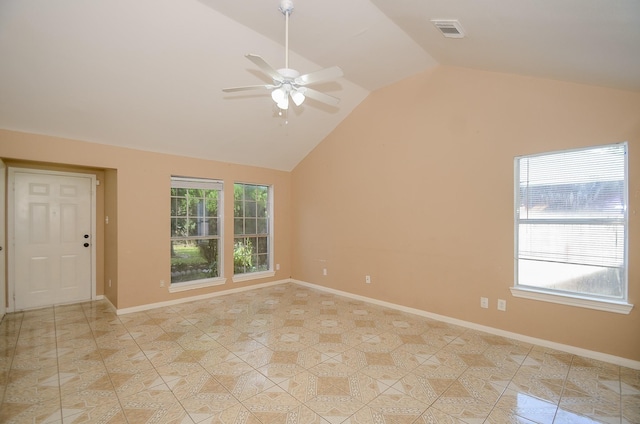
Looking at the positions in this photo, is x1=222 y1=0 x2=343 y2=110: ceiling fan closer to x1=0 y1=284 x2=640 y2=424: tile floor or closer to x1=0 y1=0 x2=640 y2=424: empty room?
x1=0 y1=0 x2=640 y2=424: empty room

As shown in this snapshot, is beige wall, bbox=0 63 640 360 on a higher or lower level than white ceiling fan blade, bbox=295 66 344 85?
lower

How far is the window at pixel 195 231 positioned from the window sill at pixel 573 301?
181 inches

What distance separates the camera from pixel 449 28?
2488 mm

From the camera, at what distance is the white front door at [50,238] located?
4.14 meters

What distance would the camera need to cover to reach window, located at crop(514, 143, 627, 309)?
8.89 ft

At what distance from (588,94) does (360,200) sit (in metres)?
2.99

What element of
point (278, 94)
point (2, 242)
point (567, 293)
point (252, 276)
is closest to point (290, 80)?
point (278, 94)

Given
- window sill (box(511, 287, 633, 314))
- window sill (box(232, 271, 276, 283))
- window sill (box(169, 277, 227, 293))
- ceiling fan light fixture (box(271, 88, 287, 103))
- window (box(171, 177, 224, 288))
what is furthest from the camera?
window sill (box(232, 271, 276, 283))

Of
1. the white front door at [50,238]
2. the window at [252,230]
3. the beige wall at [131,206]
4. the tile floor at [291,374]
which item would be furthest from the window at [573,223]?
the white front door at [50,238]

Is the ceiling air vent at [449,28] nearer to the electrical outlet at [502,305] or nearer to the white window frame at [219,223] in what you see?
the electrical outlet at [502,305]

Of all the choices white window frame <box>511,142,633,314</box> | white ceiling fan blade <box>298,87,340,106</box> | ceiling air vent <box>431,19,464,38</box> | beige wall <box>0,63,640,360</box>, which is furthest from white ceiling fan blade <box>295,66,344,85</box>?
white window frame <box>511,142,633,314</box>

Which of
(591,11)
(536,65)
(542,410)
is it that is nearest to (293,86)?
(591,11)

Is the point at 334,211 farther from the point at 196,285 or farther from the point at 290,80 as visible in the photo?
the point at 290,80

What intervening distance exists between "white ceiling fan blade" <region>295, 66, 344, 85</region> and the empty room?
0.02 metres
